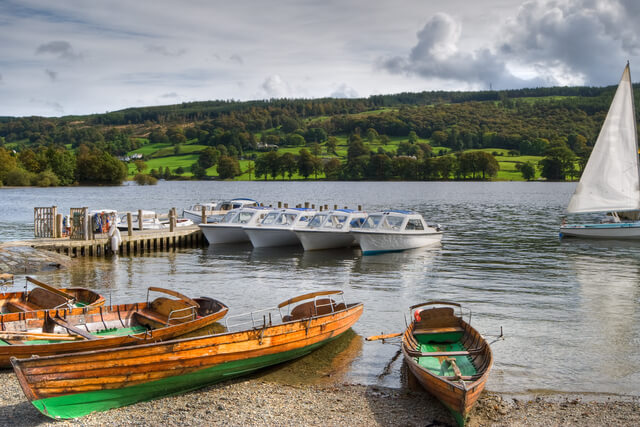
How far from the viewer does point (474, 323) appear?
19969 millimetres

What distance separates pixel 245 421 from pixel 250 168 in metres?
175

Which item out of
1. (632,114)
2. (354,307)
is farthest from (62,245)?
(632,114)

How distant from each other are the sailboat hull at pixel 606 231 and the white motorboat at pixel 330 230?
1763 centimetres

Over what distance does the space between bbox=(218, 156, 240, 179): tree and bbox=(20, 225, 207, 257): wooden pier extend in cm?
13242

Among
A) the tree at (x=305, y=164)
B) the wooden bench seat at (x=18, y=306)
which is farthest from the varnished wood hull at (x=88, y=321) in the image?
the tree at (x=305, y=164)

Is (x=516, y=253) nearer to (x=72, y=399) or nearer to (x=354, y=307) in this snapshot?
(x=354, y=307)

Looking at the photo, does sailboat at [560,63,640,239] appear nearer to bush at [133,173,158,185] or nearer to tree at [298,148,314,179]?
bush at [133,173,158,185]

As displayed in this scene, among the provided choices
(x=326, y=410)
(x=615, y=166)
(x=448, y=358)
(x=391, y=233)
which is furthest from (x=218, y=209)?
(x=326, y=410)

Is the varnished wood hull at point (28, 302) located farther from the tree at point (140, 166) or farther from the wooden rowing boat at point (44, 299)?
the tree at point (140, 166)

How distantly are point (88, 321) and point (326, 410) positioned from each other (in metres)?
8.11

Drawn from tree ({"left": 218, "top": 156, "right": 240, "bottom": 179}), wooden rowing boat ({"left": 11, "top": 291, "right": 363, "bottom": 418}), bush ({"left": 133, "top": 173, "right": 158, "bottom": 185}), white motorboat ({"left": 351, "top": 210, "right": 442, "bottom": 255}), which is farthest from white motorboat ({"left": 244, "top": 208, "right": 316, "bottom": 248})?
tree ({"left": 218, "top": 156, "right": 240, "bottom": 179})

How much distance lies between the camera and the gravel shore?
12.1 meters

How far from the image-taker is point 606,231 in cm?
4444

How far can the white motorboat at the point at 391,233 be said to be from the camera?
3631 cm
